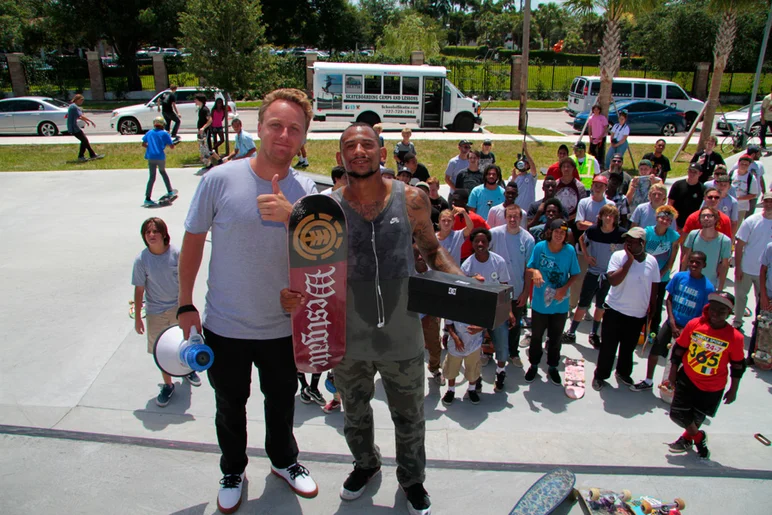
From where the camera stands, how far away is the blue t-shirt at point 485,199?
7.14 m

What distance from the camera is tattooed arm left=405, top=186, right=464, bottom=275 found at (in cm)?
285

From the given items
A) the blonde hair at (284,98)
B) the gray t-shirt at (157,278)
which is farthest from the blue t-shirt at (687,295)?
the gray t-shirt at (157,278)

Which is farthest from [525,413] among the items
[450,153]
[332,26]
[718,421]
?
[332,26]

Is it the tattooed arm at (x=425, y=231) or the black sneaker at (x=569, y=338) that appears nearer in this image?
the tattooed arm at (x=425, y=231)

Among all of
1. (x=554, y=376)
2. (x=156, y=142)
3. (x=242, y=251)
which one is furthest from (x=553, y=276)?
(x=156, y=142)

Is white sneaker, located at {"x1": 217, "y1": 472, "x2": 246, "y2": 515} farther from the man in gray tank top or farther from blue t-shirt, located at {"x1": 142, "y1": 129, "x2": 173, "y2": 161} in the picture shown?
Result: blue t-shirt, located at {"x1": 142, "y1": 129, "x2": 173, "y2": 161}

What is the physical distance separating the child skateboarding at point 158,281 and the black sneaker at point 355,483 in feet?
6.74

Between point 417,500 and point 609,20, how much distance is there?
1534cm

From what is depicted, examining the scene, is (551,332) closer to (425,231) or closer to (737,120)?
(425,231)

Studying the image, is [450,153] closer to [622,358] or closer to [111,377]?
[622,358]

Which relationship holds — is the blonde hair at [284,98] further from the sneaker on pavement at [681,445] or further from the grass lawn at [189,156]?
the grass lawn at [189,156]

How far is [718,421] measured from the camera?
4445mm

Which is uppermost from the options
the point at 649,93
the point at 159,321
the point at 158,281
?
the point at 649,93

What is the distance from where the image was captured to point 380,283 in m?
2.77
